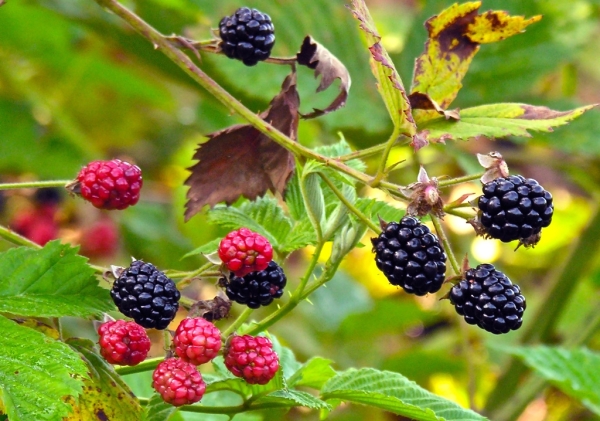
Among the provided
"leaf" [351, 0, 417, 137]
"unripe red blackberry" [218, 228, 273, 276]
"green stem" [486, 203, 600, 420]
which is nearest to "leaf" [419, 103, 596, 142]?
"leaf" [351, 0, 417, 137]

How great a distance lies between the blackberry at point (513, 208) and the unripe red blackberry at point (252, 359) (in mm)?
305

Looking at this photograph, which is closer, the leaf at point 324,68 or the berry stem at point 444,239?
the berry stem at point 444,239

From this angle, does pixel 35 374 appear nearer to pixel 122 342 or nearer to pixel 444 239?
pixel 122 342

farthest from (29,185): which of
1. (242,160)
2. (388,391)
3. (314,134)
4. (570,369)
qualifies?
(314,134)

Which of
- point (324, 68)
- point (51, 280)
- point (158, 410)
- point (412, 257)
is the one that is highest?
point (324, 68)

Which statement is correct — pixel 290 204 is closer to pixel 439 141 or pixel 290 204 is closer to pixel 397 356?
pixel 439 141

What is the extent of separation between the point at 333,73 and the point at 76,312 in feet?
1.55

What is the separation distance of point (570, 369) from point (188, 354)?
113 centimetres

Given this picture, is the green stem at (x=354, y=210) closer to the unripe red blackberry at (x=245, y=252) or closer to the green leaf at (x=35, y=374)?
the unripe red blackberry at (x=245, y=252)

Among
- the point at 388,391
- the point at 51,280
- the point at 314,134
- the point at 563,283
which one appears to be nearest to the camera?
the point at 51,280

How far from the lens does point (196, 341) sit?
1.00 meters

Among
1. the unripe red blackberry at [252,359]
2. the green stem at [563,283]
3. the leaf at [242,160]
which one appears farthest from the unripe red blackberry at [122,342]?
the green stem at [563,283]

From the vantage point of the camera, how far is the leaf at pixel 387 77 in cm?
102

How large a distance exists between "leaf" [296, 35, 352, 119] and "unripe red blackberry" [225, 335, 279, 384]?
336 mm
